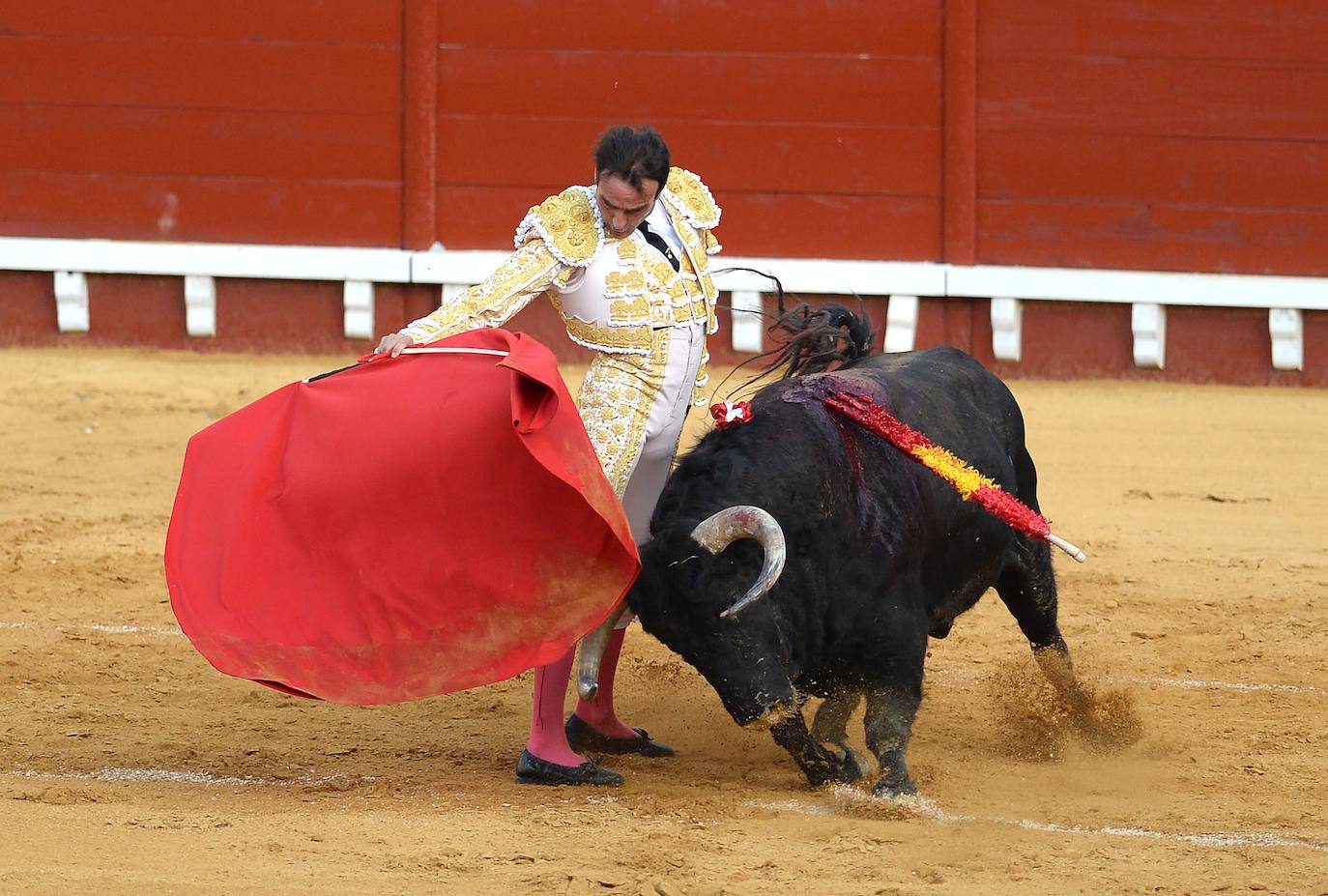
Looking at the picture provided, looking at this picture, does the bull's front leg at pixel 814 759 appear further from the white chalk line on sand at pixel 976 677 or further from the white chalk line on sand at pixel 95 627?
the white chalk line on sand at pixel 95 627

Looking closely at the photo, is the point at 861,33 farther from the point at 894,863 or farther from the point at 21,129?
the point at 894,863

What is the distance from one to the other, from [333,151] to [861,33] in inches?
89.3

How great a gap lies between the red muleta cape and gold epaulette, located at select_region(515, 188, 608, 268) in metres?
0.17

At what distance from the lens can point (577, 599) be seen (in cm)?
311

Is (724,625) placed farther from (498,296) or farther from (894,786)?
(498,296)

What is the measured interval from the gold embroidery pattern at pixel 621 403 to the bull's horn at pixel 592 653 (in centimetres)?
25

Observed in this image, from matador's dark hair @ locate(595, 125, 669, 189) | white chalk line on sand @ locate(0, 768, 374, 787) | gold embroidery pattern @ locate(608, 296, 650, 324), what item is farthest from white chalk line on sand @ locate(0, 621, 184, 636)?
matador's dark hair @ locate(595, 125, 669, 189)

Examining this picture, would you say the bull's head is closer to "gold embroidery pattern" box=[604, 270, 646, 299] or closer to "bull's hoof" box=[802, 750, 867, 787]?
"bull's hoof" box=[802, 750, 867, 787]

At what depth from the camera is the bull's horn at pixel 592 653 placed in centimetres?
303

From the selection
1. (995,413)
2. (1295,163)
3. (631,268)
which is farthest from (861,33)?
(631,268)

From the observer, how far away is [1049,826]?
9.90 feet

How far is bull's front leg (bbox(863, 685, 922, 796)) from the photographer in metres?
3.10

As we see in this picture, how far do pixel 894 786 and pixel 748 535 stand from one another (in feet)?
1.76

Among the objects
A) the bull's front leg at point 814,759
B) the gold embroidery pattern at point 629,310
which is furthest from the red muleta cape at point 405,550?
the bull's front leg at point 814,759
